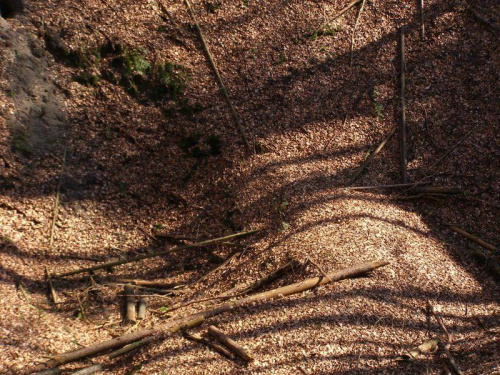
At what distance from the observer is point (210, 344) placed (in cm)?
432

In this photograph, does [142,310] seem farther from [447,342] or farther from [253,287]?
[447,342]

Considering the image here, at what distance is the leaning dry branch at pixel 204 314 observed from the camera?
4316 millimetres

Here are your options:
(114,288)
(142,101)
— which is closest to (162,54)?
(142,101)

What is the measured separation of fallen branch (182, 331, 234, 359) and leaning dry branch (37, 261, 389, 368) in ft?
0.34

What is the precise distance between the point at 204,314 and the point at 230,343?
17.9 inches

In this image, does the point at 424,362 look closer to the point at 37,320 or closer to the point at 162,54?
the point at 37,320

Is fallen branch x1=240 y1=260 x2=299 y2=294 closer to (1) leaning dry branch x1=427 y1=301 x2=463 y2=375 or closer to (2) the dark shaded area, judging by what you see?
(1) leaning dry branch x1=427 y1=301 x2=463 y2=375

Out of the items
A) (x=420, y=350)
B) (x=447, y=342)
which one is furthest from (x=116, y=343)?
(x=447, y=342)

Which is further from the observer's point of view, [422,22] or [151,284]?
[422,22]

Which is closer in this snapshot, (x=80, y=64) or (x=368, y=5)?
(x=80, y=64)

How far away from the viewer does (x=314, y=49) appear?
7.20 m

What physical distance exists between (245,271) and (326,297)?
102 cm

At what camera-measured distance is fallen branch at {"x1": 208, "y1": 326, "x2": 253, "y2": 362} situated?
13.6 ft

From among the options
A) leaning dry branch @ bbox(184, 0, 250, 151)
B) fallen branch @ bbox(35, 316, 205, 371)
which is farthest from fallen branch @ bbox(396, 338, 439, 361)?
leaning dry branch @ bbox(184, 0, 250, 151)
